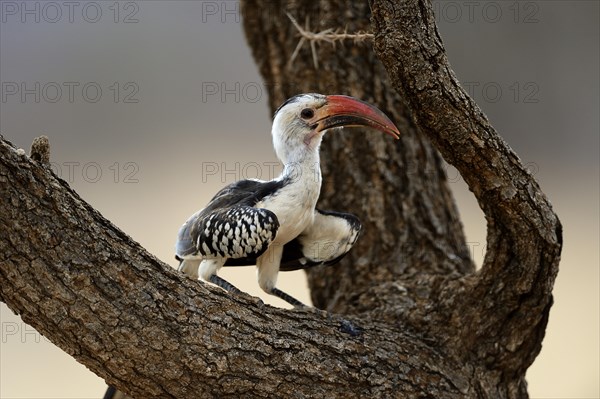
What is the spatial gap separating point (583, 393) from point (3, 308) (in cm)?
405

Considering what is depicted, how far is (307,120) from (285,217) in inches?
16.8

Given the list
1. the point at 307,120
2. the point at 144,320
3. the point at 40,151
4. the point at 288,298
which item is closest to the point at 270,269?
the point at 288,298

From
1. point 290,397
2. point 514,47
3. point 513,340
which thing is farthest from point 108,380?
point 514,47

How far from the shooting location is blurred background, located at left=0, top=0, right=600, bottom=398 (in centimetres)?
718

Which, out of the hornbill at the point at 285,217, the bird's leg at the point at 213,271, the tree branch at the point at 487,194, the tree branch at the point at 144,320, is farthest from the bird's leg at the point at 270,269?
the tree branch at the point at 487,194

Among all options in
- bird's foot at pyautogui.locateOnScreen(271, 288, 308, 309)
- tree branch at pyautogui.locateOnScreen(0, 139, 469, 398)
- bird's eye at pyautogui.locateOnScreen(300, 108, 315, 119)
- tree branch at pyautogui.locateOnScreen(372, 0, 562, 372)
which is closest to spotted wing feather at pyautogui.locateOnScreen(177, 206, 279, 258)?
tree branch at pyautogui.locateOnScreen(0, 139, 469, 398)

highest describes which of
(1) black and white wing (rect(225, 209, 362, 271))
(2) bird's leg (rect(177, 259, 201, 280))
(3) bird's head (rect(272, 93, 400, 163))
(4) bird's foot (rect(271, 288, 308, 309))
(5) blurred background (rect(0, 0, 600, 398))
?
(5) blurred background (rect(0, 0, 600, 398))

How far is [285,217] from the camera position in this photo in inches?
138

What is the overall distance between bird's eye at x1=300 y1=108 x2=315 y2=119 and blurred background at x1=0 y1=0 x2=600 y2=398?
3.23 m

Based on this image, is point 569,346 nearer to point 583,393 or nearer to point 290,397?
point 583,393

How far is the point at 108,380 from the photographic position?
9.92 ft

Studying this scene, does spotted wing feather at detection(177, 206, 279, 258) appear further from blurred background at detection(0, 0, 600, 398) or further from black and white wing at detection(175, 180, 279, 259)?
blurred background at detection(0, 0, 600, 398)

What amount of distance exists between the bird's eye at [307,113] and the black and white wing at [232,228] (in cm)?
31

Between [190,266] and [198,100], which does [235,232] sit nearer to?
[190,266]
